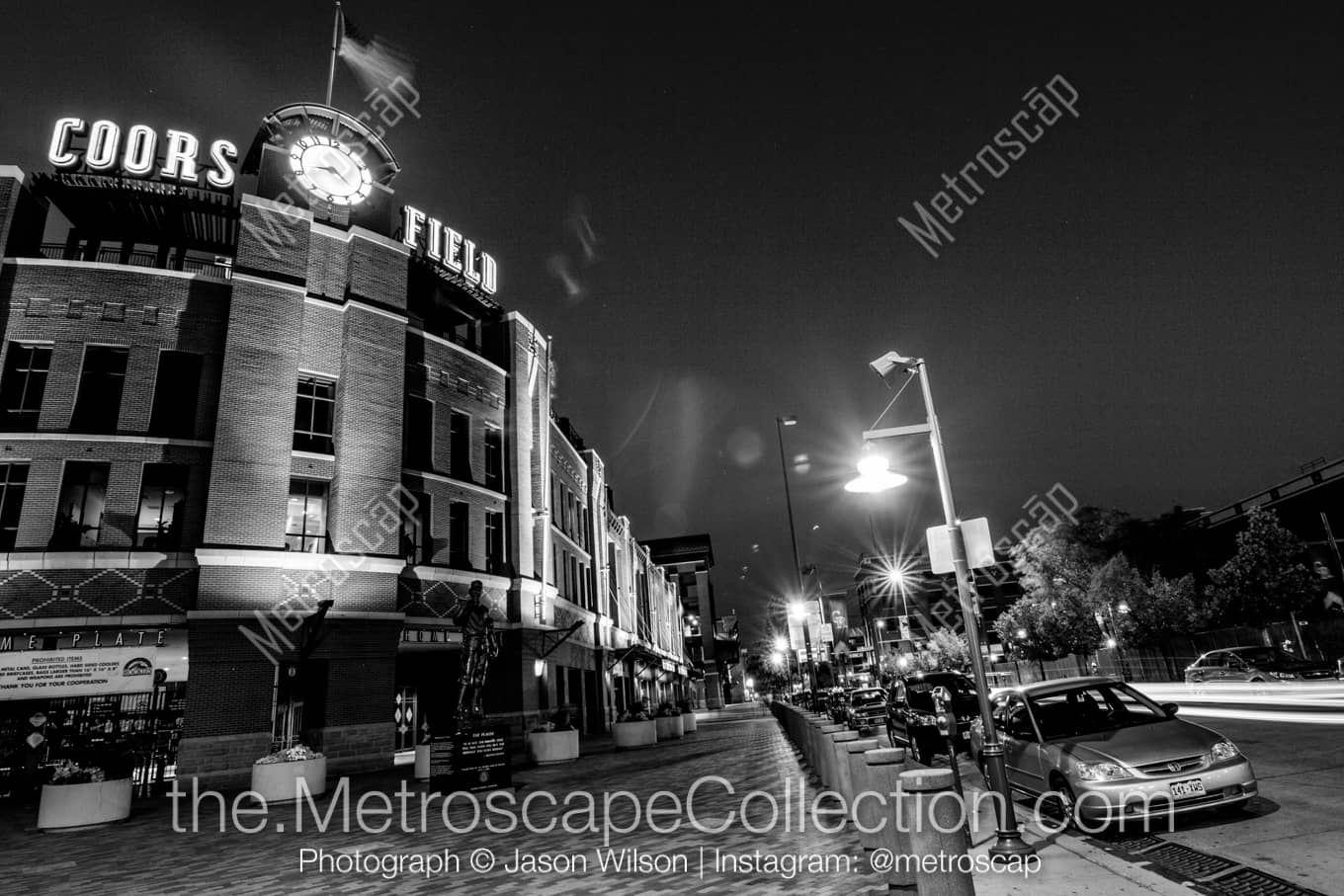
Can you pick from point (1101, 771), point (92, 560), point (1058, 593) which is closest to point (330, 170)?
point (92, 560)

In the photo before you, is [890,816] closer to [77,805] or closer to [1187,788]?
[1187,788]

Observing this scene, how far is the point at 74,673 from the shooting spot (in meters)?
17.0

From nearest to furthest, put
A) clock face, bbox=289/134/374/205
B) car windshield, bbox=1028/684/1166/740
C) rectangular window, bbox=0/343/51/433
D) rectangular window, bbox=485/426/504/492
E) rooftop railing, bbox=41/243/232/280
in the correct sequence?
car windshield, bbox=1028/684/1166/740, rectangular window, bbox=0/343/51/433, rooftop railing, bbox=41/243/232/280, clock face, bbox=289/134/374/205, rectangular window, bbox=485/426/504/492

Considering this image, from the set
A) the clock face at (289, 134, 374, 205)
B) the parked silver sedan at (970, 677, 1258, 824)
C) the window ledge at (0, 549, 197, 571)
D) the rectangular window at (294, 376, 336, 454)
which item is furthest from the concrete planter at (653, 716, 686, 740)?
the clock face at (289, 134, 374, 205)

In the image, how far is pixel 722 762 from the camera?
17.4 meters

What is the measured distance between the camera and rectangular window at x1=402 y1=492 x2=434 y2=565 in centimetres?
2206

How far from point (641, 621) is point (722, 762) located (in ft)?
119

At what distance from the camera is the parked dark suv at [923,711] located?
15.1 meters

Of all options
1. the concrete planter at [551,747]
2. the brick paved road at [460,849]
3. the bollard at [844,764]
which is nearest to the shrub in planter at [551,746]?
the concrete planter at [551,747]

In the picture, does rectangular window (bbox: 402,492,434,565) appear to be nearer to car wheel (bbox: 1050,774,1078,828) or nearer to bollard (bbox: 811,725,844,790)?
bollard (bbox: 811,725,844,790)

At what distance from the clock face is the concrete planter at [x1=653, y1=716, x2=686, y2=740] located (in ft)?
72.7

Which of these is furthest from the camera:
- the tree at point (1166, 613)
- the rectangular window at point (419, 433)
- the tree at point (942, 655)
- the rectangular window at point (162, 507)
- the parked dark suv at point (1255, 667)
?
the tree at point (942, 655)

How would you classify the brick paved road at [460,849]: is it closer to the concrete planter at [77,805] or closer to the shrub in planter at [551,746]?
the concrete planter at [77,805]

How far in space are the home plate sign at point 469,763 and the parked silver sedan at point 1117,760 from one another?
9.24 meters
